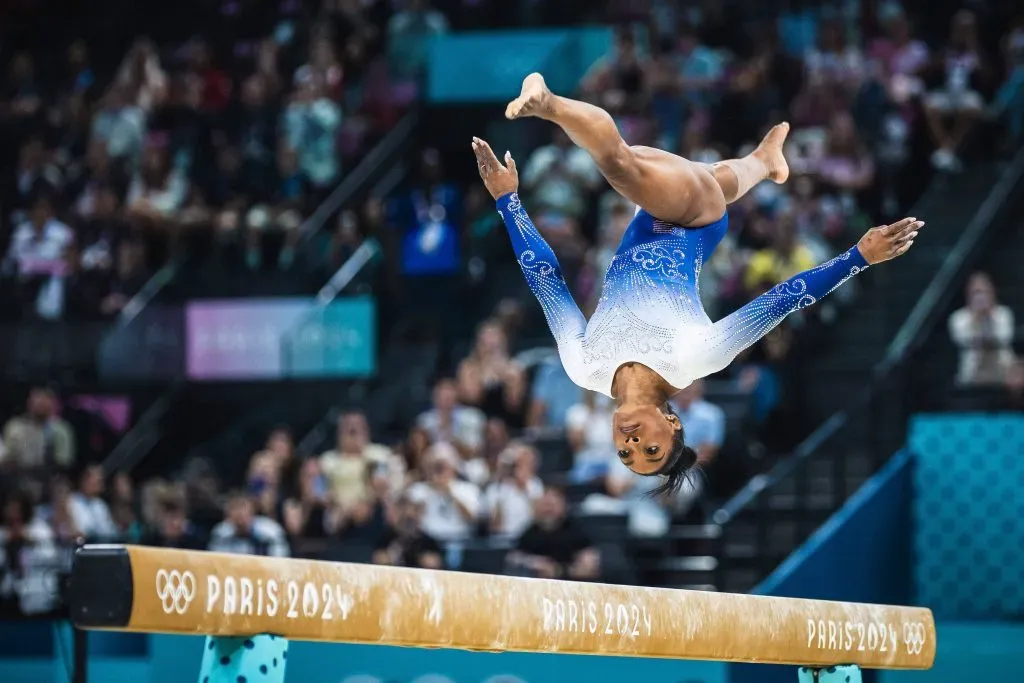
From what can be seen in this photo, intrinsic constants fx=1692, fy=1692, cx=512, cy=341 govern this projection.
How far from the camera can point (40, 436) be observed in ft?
47.1

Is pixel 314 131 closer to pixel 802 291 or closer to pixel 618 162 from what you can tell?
pixel 618 162

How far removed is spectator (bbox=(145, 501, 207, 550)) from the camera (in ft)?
38.8

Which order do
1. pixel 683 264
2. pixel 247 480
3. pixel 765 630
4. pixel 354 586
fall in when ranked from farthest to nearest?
pixel 247 480 → pixel 683 264 → pixel 765 630 → pixel 354 586

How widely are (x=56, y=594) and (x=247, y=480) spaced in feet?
7.53

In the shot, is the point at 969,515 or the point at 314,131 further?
the point at 314,131

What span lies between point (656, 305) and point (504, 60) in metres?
9.88

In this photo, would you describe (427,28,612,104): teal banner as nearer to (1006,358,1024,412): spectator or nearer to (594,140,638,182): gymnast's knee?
(1006,358,1024,412): spectator

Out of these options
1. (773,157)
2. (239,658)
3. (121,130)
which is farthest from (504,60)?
(239,658)

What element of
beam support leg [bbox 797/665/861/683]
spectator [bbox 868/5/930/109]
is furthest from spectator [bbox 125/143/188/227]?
beam support leg [bbox 797/665/861/683]

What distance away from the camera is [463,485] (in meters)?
12.0

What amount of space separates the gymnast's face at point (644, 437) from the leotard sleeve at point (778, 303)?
0.41 metres

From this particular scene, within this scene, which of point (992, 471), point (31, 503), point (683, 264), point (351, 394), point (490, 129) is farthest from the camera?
point (490, 129)

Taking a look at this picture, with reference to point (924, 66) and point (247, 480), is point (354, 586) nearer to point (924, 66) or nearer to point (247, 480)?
point (247, 480)

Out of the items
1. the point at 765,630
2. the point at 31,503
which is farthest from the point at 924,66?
the point at 765,630
